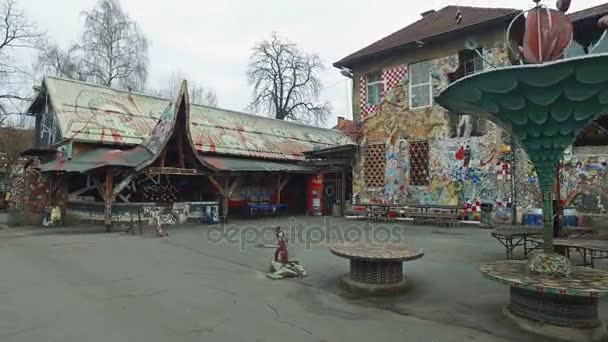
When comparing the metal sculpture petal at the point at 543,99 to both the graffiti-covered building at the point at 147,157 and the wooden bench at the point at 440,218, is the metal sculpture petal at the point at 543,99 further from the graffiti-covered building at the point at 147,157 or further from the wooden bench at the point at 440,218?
the graffiti-covered building at the point at 147,157

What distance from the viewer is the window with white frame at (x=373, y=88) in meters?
18.6

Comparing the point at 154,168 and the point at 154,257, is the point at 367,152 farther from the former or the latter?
the point at 154,257

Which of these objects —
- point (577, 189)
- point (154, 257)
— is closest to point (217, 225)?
point (154, 257)

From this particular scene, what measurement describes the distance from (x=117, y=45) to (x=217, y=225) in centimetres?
2061

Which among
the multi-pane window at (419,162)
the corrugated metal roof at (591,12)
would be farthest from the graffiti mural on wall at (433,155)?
the corrugated metal roof at (591,12)

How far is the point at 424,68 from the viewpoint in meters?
16.9

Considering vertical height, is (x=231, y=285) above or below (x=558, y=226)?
below

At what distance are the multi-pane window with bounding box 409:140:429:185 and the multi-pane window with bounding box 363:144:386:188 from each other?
141cm

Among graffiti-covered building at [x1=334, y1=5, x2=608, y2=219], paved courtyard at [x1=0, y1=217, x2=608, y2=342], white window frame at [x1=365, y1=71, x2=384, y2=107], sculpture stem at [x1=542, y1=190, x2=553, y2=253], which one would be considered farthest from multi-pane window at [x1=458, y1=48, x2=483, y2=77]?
sculpture stem at [x1=542, y1=190, x2=553, y2=253]

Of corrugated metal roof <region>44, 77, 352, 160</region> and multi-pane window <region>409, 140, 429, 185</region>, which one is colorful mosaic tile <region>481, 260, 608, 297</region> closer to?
multi-pane window <region>409, 140, 429, 185</region>

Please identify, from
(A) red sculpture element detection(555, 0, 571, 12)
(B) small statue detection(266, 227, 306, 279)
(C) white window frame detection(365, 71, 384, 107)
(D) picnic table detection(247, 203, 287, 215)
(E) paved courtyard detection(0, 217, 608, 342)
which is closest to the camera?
(E) paved courtyard detection(0, 217, 608, 342)

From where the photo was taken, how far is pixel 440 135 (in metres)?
16.1

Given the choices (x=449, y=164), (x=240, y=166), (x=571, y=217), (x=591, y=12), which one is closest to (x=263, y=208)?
(x=240, y=166)

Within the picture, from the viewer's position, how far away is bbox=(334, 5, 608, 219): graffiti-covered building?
523 inches
